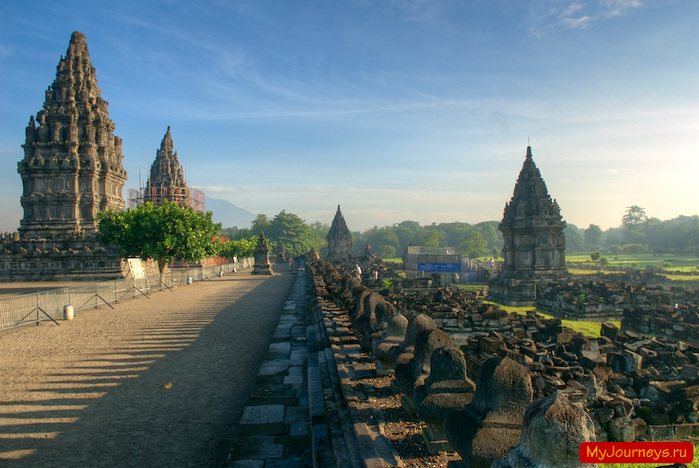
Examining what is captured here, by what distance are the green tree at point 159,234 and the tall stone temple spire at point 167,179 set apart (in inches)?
1071

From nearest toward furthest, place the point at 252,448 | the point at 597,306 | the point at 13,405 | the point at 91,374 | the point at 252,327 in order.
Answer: the point at 252,448
the point at 13,405
the point at 91,374
the point at 252,327
the point at 597,306

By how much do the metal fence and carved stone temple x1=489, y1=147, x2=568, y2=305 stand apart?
2179cm

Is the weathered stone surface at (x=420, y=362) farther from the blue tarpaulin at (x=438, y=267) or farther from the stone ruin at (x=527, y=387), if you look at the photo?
the blue tarpaulin at (x=438, y=267)

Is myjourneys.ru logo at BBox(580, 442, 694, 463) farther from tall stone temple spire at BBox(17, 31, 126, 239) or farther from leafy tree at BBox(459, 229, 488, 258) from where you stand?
leafy tree at BBox(459, 229, 488, 258)

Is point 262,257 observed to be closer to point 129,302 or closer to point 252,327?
point 129,302

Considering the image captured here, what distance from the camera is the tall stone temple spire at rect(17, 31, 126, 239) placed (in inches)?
1300

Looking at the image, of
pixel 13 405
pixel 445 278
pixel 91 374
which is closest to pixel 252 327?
pixel 91 374

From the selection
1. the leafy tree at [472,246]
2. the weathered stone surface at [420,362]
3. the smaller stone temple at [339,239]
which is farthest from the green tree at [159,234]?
the leafy tree at [472,246]

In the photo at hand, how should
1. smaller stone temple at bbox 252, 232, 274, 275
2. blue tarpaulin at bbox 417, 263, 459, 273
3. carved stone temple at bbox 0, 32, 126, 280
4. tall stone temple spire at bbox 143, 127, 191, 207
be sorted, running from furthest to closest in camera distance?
tall stone temple spire at bbox 143, 127, 191, 207
smaller stone temple at bbox 252, 232, 274, 275
blue tarpaulin at bbox 417, 263, 459, 273
carved stone temple at bbox 0, 32, 126, 280

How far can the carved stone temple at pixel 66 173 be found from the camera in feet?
102

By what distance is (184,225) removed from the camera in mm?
23406

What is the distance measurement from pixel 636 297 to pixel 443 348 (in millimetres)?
20831

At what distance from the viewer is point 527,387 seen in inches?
102

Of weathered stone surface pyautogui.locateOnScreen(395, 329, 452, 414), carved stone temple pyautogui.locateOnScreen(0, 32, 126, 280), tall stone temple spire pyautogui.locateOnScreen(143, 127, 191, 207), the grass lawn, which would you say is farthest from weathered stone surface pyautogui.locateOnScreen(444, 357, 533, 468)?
the grass lawn
